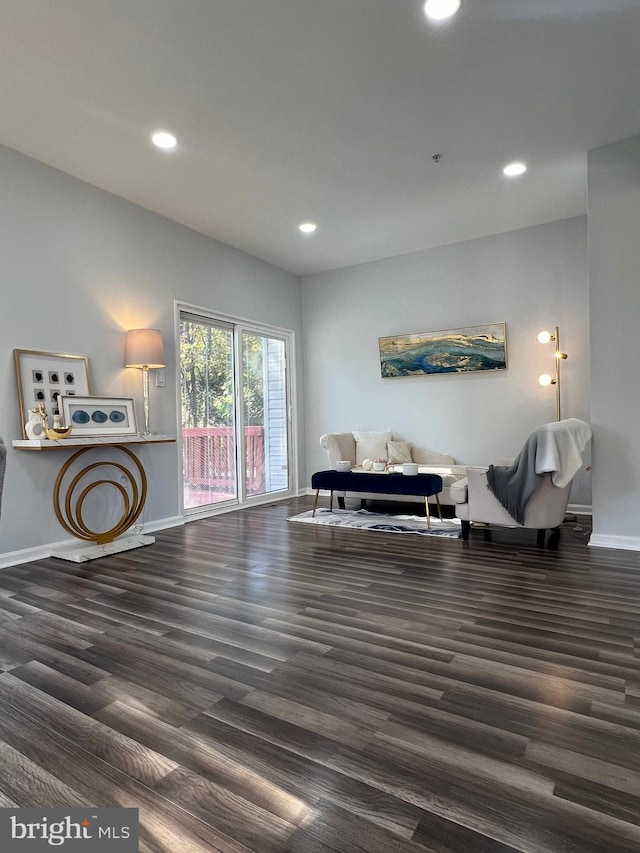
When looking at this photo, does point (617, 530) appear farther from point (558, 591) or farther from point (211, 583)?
point (211, 583)

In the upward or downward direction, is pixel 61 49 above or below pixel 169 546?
above

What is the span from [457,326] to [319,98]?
3.39 meters

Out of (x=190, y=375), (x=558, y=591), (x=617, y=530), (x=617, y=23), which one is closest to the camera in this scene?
(x=617, y=23)

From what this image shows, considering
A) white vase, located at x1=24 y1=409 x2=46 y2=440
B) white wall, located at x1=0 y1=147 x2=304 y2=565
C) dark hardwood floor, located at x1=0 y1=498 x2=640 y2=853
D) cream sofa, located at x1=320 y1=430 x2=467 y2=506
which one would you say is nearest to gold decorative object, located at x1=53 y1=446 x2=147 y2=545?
white wall, located at x1=0 y1=147 x2=304 y2=565

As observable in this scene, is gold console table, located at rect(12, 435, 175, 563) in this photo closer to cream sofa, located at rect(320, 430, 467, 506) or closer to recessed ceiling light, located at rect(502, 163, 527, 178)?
cream sofa, located at rect(320, 430, 467, 506)

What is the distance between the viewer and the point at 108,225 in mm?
4461

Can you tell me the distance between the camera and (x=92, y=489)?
14.1 feet

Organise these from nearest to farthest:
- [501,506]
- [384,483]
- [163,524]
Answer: [501,506]
[384,483]
[163,524]

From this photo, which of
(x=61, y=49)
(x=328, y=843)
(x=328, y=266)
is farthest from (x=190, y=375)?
(x=328, y=843)

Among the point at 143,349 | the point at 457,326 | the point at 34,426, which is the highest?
the point at 457,326

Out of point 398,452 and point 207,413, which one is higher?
point 207,413

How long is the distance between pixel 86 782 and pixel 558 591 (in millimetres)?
2554

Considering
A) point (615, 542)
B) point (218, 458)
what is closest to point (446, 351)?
point (615, 542)

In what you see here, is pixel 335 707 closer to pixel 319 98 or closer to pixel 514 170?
pixel 319 98
